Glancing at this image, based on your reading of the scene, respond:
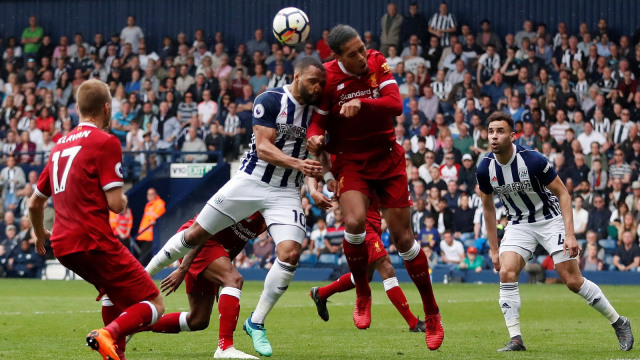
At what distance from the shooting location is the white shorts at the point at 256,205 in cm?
838

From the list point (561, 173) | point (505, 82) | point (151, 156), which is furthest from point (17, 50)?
point (561, 173)

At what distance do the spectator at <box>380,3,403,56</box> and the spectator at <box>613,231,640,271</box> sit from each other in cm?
842

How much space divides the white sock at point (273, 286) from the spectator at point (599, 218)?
43.4 feet

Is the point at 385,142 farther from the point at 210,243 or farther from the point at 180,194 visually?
the point at 180,194

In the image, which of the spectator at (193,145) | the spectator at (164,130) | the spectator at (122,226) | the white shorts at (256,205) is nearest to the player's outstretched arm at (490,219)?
the white shorts at (256,205)

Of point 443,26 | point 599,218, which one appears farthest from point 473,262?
point 443,26

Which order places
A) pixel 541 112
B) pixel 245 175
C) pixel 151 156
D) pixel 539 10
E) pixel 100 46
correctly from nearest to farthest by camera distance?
pixel 245 175 < pixel 541 112 < pixel 151 156 < pixel 539 10 < pixel 100 46

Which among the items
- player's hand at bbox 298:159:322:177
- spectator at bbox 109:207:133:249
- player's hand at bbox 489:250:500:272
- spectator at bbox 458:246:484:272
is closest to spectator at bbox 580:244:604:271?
spectator at bbox 458:246:484:272

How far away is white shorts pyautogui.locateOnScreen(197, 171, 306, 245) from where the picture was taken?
8383mm

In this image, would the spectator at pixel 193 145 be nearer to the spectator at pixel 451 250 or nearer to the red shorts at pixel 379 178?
the spectator at pixel 451 250

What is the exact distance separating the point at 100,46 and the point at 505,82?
1234cm

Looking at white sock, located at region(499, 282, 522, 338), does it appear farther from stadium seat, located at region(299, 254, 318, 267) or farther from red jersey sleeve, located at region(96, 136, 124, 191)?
stadium seat, located at region(299, 254, 318, 267)

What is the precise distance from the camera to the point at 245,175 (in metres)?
8.62

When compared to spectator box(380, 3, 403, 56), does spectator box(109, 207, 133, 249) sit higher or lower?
lower
